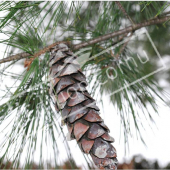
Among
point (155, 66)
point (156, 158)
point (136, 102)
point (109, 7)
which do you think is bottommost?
point (156, 158)

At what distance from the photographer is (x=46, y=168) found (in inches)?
16.0

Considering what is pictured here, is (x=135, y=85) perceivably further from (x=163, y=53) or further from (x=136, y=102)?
(x=163, y=53)

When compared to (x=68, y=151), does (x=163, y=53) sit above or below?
above

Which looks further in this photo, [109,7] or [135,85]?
[109,7]

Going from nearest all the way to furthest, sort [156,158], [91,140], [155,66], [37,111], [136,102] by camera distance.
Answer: [91,140] → [37,111] → [136,102] → [155,66] → [156,158]

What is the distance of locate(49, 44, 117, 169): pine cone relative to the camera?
0.96ft

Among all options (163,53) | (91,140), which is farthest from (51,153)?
(163,53)

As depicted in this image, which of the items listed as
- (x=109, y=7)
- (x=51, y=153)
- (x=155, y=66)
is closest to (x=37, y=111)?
(x=51, y=153)

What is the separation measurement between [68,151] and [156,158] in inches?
20.8

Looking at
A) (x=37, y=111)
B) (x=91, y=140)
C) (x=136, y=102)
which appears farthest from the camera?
(x=136, y=102)

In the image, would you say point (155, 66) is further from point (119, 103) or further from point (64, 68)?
point (64, 68)

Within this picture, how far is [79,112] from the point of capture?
306 millimetres

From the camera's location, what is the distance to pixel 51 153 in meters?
0.41

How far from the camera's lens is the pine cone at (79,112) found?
0.29m
